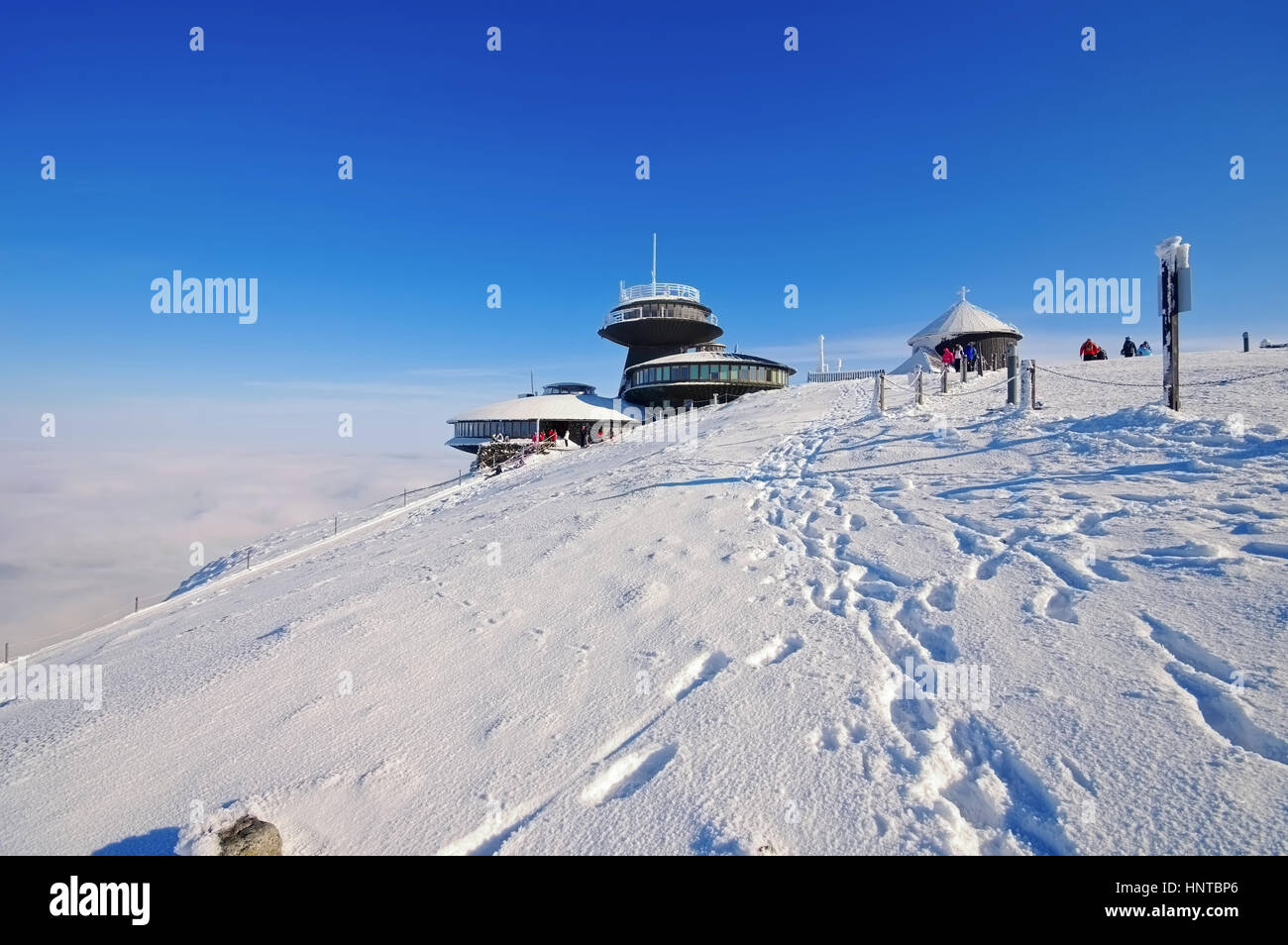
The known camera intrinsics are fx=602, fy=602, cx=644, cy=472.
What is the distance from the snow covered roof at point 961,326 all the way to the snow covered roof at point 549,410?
80.1 ft

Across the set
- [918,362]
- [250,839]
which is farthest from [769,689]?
[918,362]

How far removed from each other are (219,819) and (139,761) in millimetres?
2073

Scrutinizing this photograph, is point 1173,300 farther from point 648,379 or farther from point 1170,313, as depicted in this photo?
point 648,379

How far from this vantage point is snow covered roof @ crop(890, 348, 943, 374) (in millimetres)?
44531

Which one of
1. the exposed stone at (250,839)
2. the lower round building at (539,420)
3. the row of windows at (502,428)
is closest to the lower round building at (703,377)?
the lower round building at (539,420)

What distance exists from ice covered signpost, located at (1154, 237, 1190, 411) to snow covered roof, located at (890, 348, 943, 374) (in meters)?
32.5

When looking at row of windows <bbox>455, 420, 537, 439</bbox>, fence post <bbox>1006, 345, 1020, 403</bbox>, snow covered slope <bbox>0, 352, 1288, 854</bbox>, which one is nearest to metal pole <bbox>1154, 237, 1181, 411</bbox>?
snow covered slope <bbox>0, 352, 1288, 854</bbox>

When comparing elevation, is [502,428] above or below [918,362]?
below

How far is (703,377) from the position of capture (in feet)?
146

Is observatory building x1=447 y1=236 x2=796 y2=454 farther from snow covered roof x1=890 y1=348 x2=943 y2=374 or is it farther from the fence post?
the fence post

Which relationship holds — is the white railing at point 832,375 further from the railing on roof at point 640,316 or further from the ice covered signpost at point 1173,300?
the ice covered signpost at point 1173,300

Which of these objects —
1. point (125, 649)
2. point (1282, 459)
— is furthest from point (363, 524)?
point (1282, 459)

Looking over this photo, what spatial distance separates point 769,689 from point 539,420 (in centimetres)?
4387
